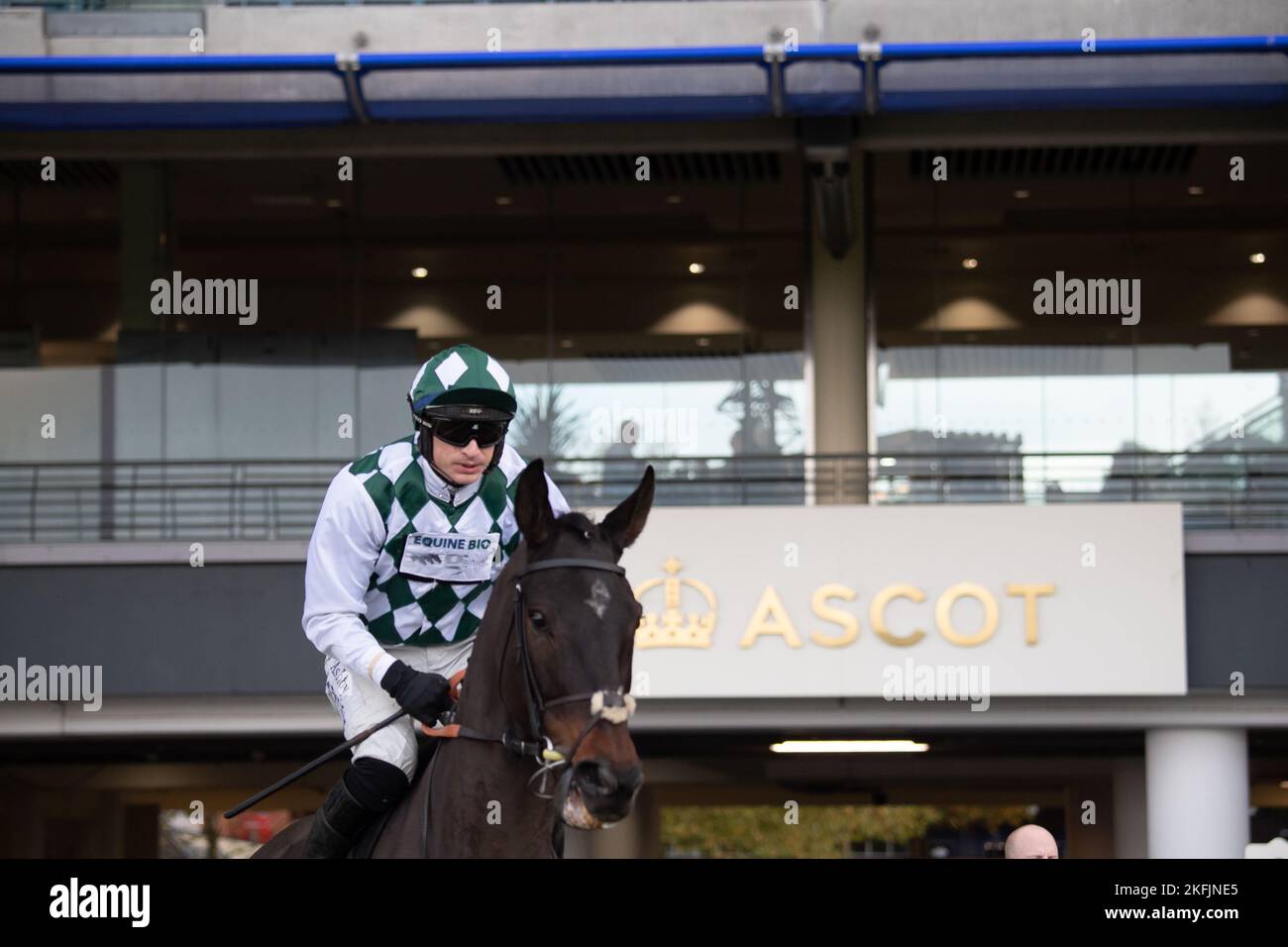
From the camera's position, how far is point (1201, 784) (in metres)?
17.5

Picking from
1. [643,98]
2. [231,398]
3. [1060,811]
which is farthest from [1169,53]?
[1060,811]

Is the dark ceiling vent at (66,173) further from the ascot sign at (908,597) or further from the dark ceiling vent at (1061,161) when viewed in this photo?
the dark ceiling vent at (1061,161)

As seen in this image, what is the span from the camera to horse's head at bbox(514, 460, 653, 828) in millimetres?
3670

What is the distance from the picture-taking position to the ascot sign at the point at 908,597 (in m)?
17.0

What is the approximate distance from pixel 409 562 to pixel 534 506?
63 cm

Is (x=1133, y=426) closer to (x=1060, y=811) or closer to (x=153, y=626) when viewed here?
(x=153, y=626)

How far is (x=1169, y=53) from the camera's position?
17297 millimetres

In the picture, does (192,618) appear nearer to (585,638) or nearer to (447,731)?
(447,731)

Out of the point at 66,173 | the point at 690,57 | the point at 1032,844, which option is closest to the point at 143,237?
the point at 66,173

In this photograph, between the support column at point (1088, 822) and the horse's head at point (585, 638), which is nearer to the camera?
the horse's head at point (585, 638)

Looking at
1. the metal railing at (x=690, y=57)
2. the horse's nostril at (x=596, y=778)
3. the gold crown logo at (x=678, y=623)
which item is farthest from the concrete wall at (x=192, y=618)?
the horse's nostril at (x=596, y=778)

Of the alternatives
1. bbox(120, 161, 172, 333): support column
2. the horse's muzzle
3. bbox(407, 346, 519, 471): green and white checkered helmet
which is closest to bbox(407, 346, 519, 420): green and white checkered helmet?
bbox(407, 346, 519, 471): green and white checkered helmet

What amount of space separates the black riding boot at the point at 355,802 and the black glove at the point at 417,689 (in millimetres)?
307
